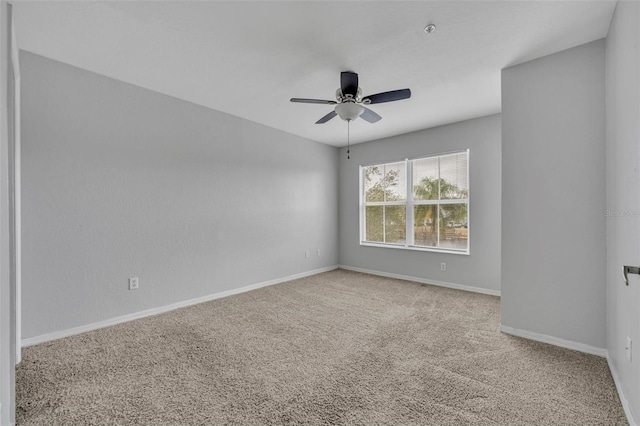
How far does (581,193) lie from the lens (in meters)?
2.32

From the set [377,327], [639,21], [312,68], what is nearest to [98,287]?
[377,327]

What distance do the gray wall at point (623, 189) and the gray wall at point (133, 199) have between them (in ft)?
12.6

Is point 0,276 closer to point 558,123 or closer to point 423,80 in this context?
point 423,80

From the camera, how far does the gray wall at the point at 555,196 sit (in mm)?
2273

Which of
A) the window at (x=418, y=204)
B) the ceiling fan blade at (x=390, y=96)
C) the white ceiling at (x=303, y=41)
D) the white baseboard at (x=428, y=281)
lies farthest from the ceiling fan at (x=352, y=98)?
the white baseboard at (x=428, y=281)

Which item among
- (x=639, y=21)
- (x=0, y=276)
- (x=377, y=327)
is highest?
(x=639, y=21)

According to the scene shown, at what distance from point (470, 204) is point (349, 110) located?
2481 mm

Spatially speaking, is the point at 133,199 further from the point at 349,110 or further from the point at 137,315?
the point at 349,110

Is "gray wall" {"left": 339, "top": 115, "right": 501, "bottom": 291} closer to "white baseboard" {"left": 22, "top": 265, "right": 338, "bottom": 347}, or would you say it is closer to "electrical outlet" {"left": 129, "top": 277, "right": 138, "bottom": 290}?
"white baseboard" {"left": 22, "top": 265, "right": 338, "bottom": 347}

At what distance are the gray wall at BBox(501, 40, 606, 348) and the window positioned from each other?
158 centimetres

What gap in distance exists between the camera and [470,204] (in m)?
4.12

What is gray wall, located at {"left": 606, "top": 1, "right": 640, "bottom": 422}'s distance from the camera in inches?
59.6

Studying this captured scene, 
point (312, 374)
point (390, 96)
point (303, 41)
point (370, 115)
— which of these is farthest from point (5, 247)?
point (370, 115)

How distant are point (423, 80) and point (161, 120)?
2982 mm
